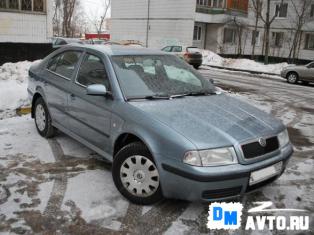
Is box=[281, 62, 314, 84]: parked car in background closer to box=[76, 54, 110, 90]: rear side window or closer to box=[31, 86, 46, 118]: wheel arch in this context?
box=[31, 86, 46, 118]: wheel arch

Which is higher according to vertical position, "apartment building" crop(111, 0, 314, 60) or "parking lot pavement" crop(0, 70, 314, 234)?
"apartment building" crop(111, 0, 314, 60)

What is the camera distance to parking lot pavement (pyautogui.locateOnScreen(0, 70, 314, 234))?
3.52 metres

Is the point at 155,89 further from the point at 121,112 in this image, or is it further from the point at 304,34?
the point at 304,34

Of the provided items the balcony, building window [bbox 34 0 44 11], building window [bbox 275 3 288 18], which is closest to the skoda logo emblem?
building window [bbox 34 0 44 11]

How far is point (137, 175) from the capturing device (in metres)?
3.86

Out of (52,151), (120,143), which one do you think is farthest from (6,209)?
(52,151)

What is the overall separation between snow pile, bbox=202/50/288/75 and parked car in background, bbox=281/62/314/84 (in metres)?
4.35

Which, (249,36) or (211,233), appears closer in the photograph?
(211,233)

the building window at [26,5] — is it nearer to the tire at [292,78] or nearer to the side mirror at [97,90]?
the tire at [292,78]

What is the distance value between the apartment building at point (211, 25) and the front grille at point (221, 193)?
28453 millimetres

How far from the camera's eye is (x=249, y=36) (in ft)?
116

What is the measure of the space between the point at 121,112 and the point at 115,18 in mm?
34889

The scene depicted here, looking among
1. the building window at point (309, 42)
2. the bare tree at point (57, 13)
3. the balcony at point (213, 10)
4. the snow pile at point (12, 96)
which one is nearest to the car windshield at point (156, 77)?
the snow pile at point (12, 96)

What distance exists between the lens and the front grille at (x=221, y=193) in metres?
3.46
